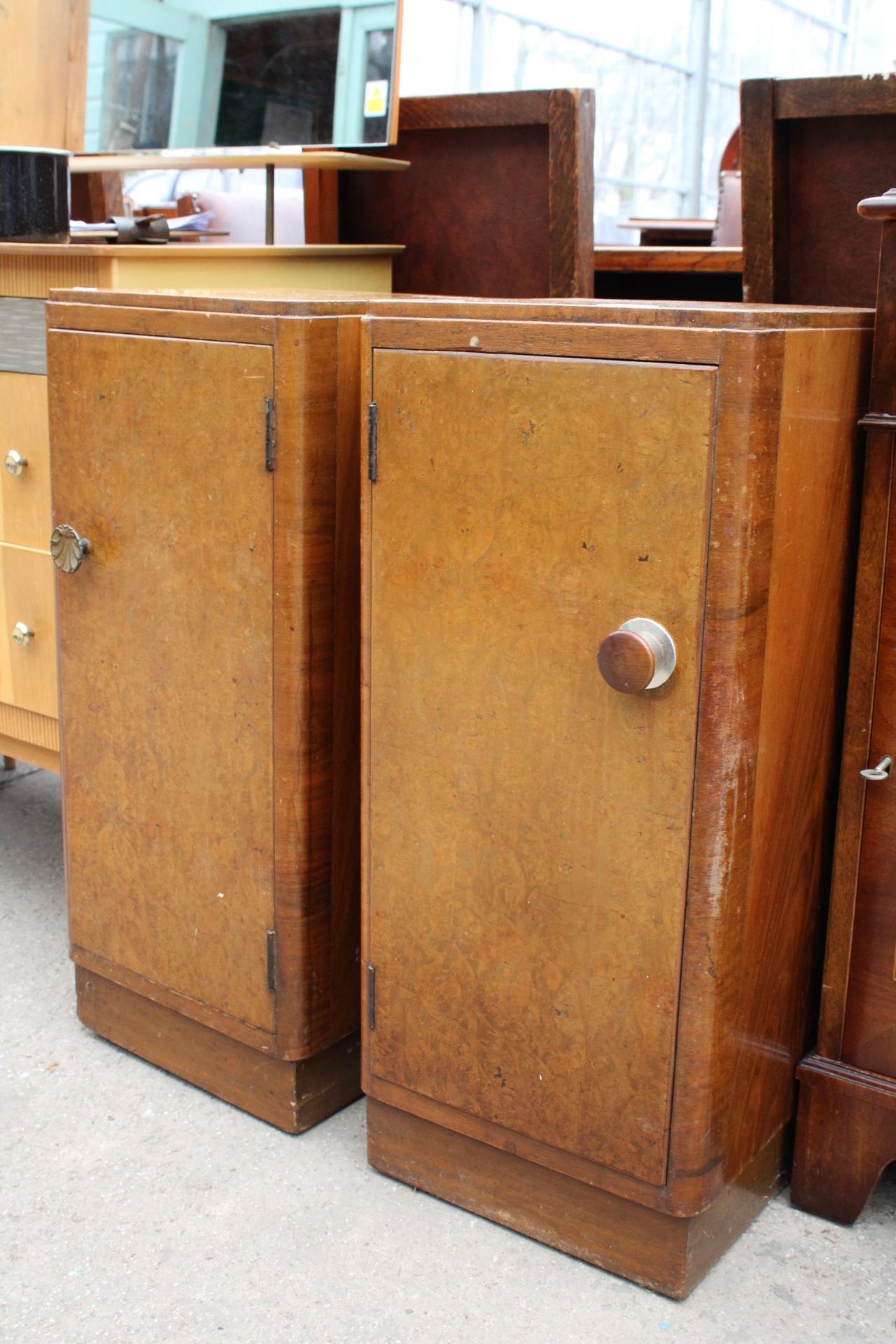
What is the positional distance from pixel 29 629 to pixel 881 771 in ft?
4.53

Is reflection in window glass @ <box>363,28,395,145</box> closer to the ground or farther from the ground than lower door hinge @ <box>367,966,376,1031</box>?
farther from the ground

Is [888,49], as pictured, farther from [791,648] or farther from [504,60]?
[791,648]

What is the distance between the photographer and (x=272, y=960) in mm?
1654

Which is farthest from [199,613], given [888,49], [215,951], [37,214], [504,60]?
[888,49]

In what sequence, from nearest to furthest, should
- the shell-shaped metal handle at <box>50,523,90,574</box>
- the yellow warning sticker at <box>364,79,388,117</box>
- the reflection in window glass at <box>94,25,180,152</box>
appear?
the shell-shaped metal handle at <box>50,523,90,574</box> < the yellow warning sticker at <box>364,79,388,117</box> < the reflection in window glass at <box>94,25,180,152</box>

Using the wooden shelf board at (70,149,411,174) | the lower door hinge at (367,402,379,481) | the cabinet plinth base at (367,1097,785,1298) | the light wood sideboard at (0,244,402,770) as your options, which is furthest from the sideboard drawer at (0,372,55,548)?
the cabinet plinth base at (367,1097,785,1298)

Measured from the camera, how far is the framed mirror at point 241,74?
224 cm

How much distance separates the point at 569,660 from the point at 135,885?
754mm

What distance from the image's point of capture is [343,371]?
1539 millimetres

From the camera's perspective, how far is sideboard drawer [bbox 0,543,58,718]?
2166mm

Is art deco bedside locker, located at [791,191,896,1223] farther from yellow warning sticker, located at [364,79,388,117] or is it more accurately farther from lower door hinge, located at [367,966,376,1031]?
yellow warning sticker, located at [364,79,388,117]

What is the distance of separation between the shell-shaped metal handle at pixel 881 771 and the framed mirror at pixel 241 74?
1321 mm

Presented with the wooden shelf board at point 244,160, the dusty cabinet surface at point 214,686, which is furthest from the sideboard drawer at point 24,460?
the wooden shelf board at point 244,160

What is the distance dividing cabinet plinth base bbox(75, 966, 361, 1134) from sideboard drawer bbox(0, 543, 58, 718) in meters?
0.50
